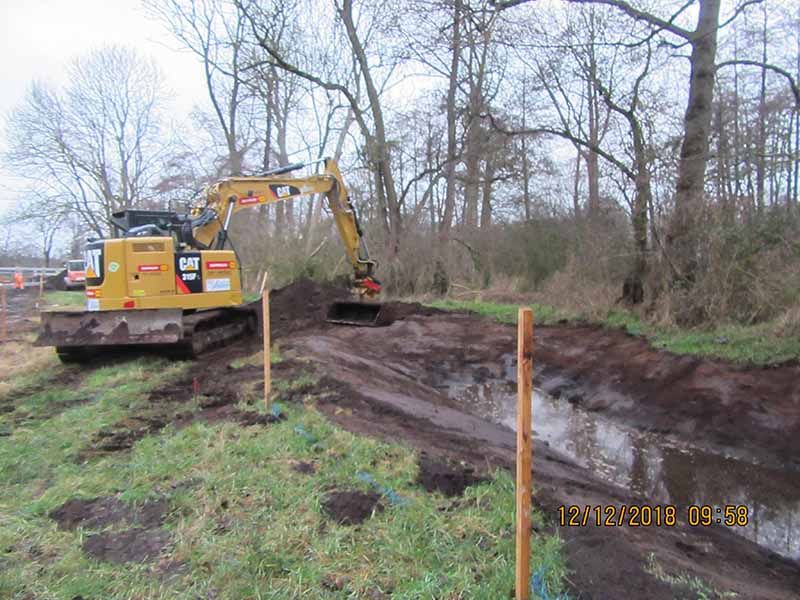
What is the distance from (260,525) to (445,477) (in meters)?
1.44

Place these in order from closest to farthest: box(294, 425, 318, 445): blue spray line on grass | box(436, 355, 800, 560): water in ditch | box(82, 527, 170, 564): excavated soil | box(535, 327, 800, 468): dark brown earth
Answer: box(82, 527, 170, 564): excavated soil
box(294, 425, 318, 445): blue spray line on grass
box(436, 355, 800, 560): water in ditch
box(535, 327, 800, 468): dark brown earth

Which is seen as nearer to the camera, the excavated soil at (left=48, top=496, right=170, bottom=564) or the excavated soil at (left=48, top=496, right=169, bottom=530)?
the excavated soil at (left=48, top=496, right=170, bottom=564)

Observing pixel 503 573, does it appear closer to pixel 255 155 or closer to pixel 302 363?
pixel 302 363

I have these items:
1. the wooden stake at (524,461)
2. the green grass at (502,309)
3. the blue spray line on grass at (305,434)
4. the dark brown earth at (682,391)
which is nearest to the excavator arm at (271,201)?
the green grass at (502,309)

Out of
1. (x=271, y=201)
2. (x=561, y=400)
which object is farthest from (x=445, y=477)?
(x=271, y=201)

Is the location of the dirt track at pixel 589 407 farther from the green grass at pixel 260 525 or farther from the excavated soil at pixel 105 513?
the excavated soil at pixel 105 513

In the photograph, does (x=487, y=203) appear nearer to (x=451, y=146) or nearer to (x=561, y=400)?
(x=451, y=146)

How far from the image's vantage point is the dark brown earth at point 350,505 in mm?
3605

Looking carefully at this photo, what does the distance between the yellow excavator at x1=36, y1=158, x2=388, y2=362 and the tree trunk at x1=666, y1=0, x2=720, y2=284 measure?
776 centimetres

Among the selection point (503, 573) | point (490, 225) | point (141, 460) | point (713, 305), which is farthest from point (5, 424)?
point (490, 225)

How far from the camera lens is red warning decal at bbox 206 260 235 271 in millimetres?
10188

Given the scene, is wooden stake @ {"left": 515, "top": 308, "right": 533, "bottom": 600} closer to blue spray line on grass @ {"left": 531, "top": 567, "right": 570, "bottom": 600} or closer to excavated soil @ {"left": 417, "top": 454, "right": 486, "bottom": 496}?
blue spray line on grass @ {"left": 531, "top": 567, "right": 570, "bottom": 600}

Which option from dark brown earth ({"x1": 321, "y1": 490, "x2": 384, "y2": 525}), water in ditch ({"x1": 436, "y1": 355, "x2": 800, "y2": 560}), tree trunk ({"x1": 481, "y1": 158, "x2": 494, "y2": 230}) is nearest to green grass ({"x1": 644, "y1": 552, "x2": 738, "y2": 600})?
dark brown earth ({"x1": 321, "y1": 490, "x2": 384, "y2": 525})
